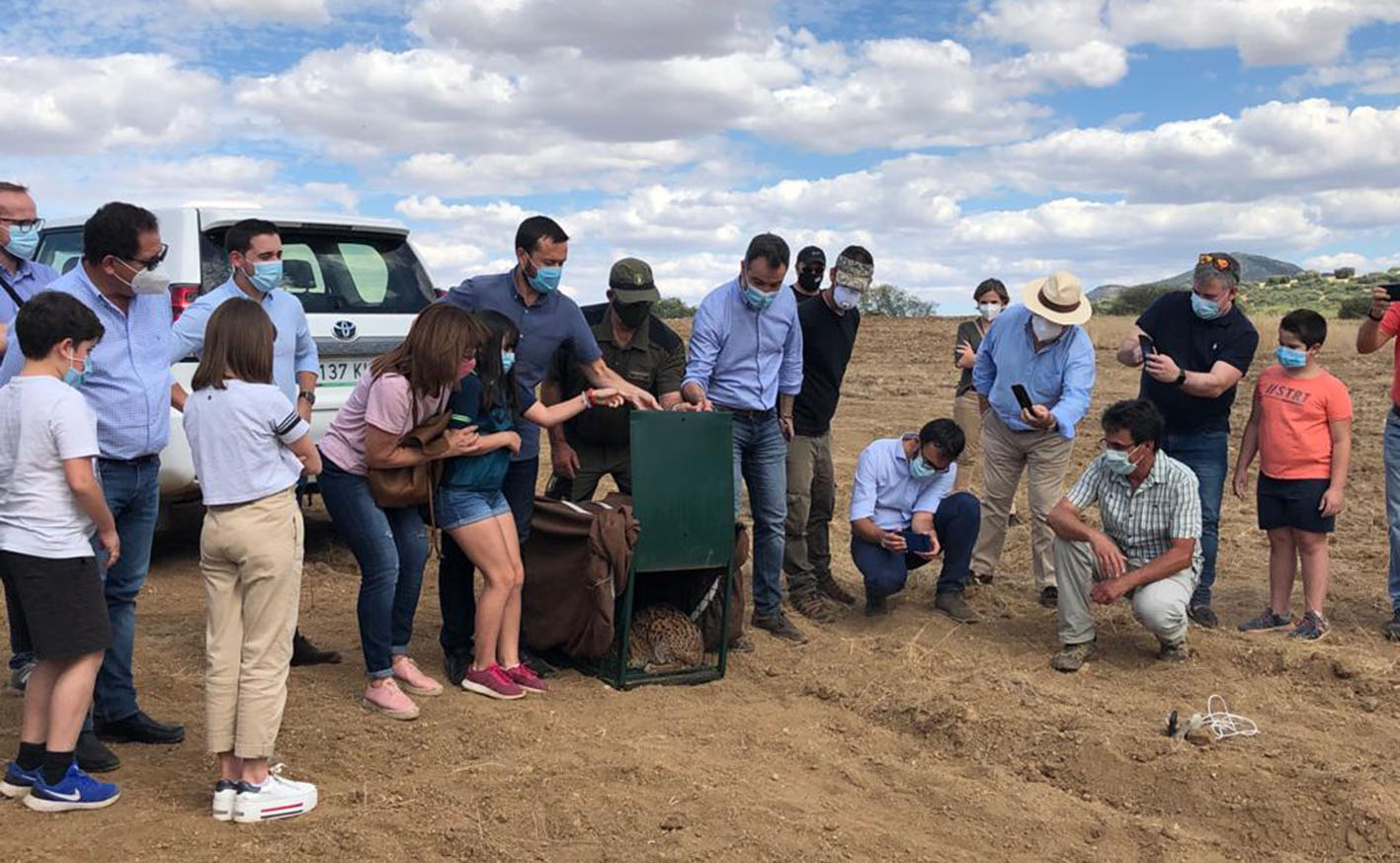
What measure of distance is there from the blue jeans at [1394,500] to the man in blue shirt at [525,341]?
12.9 feet

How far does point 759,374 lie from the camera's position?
6504mm

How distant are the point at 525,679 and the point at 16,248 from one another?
8.66ft

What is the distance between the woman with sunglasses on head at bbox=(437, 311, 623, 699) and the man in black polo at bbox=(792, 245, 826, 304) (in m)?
2.12

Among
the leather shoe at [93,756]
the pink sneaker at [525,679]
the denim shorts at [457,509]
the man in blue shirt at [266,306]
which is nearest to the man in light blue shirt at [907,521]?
the pink sneaker at [525,679]

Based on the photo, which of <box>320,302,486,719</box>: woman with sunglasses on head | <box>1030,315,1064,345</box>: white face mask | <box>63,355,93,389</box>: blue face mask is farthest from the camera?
<box>1030,315,1064,345</box>: white face mask

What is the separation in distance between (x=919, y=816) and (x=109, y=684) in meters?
2.91

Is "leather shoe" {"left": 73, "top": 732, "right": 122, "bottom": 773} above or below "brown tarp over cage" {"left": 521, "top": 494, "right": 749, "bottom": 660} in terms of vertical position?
below

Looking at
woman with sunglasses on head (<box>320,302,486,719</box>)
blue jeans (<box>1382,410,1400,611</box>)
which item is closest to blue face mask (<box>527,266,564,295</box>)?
woman with sunglasses on head (<box>320,302,486,719</box>)

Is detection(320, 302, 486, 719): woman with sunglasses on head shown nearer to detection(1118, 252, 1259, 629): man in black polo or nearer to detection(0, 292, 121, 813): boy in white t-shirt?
detection(0, 292, 121, 813): boy in white t-shirt

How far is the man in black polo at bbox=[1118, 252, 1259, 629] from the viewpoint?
22.3 ft

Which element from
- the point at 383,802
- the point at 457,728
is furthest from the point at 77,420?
the point at 457,728

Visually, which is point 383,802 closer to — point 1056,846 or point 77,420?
point 77,420

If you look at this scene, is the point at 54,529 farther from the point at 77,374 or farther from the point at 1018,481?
the point at 1018,481

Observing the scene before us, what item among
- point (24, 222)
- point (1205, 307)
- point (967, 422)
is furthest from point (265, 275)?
point (967, 422)
